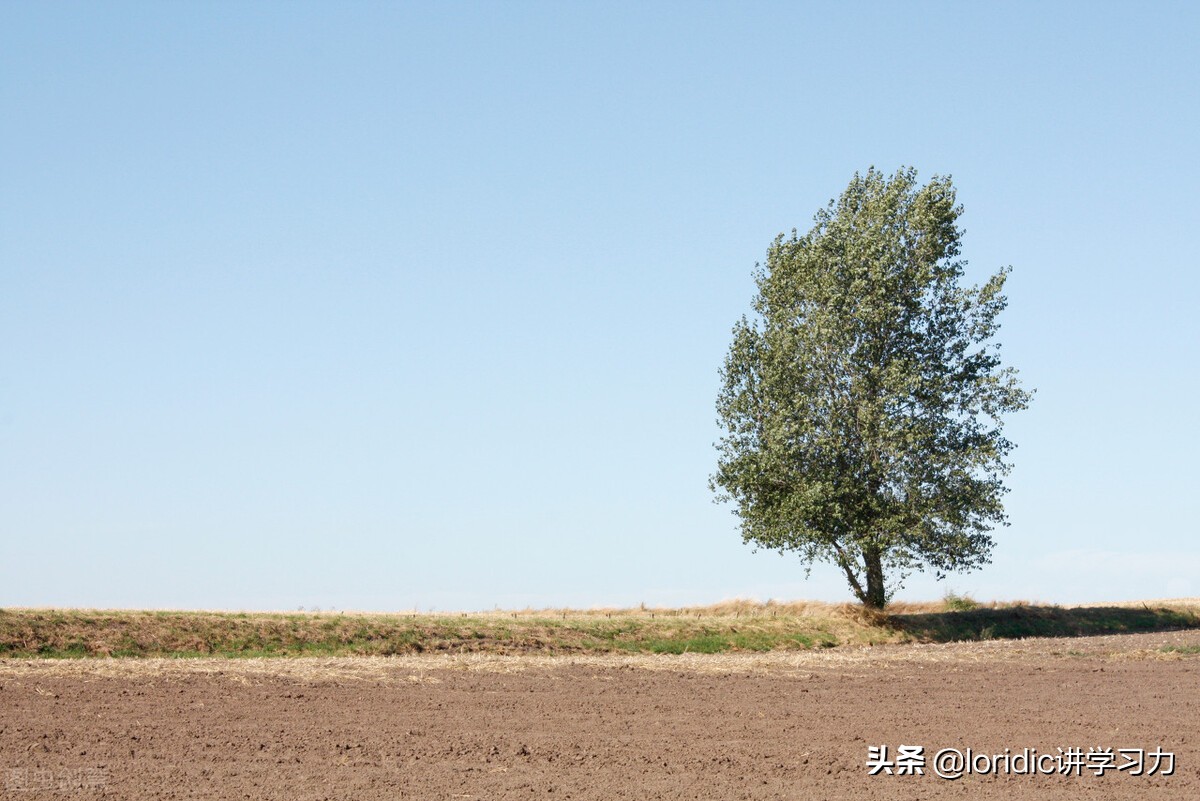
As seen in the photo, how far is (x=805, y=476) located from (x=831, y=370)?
15.3 ft

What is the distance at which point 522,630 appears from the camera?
39.6m

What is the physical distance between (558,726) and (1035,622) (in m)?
35.8

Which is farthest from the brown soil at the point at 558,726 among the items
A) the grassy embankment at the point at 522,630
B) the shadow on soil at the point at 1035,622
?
the shadow on soil at the point at 1035,622

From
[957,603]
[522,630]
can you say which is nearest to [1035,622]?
[957,603]

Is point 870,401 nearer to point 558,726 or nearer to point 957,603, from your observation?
point 957,603

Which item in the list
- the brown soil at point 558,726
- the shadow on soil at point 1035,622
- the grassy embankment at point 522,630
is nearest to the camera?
the brown soil at point 558,726

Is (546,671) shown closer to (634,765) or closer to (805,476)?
(634,765)

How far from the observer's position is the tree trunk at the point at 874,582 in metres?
48.6

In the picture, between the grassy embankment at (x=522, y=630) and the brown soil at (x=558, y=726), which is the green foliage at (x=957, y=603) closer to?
the grassy embankment at (x=522, y=630)

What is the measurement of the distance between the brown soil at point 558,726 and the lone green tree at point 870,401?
15120 millimetres

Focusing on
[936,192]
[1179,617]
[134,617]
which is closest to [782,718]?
[134,617]

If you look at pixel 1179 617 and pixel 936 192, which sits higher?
pixel 936 192

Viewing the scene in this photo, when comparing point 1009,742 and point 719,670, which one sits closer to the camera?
point 1009,742

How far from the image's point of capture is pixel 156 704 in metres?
22.2
